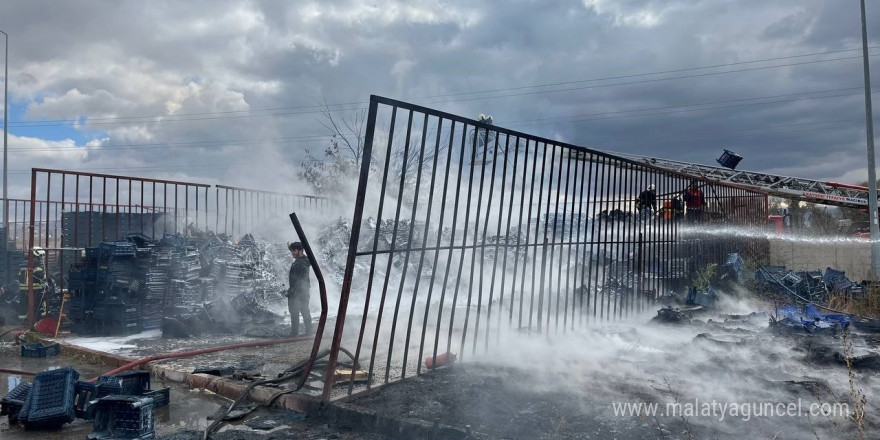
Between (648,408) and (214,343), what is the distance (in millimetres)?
6822

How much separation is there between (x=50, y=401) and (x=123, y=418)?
3.57ft

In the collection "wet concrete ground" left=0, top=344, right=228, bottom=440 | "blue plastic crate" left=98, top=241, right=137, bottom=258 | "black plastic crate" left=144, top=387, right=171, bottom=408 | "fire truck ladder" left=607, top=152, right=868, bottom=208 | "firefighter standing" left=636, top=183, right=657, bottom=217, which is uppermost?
"fire truck ladder" left=607, top=152, right=868, bottom=208

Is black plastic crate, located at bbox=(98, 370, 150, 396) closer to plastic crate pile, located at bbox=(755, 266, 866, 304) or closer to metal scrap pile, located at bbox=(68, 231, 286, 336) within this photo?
metal scrap pile, located at bbox=(68, 231, 286, 336)

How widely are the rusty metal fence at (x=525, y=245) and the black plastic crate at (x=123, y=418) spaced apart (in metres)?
1.48

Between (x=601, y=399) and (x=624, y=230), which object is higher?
(x=624, y=230)

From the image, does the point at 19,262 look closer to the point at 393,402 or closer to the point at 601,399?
the point at 393,402

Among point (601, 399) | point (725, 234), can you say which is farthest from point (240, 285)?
point (725, 234)

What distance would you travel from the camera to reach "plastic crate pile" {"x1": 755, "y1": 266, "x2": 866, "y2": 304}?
10.8 m

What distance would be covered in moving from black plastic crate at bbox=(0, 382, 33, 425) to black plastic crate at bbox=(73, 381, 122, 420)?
46cm

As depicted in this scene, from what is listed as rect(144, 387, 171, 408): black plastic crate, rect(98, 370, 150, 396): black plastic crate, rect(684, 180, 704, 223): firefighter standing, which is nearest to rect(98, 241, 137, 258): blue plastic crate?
rect(98, 370, 150, 396): black plastic crate

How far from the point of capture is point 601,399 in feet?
16.2

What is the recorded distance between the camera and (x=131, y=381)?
536 centimetres

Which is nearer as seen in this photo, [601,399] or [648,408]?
[648,408]

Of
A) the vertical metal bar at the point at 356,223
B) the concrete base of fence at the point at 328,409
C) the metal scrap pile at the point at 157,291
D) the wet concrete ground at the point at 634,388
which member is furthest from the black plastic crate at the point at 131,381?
the metal scrap pile at the point at 157,291
